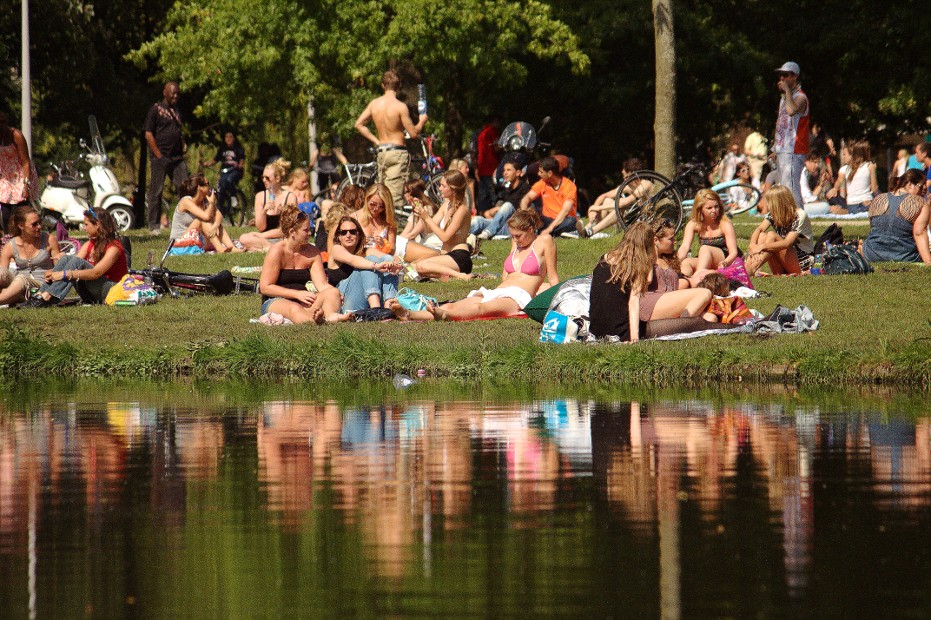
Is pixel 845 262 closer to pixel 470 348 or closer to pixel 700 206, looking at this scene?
pixel 700 206

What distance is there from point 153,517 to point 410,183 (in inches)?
545

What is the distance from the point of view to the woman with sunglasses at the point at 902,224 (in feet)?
60.5

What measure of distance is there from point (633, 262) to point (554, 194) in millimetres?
9834

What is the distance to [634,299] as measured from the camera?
13531 mm

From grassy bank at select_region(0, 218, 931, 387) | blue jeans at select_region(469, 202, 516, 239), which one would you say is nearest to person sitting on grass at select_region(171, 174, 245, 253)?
blue jeans at select_region(469, 202, 516, 239)

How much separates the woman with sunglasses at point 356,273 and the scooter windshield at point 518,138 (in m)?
11.3

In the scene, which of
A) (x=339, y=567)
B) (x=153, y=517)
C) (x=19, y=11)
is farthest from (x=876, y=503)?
(x=19, y=11)

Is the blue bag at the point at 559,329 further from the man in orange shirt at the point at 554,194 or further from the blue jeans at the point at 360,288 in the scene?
the man in orange shirt at the point at 554,194

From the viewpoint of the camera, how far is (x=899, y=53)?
3372 centimetres

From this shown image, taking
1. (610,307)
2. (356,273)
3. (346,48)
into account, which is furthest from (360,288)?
(346,48)

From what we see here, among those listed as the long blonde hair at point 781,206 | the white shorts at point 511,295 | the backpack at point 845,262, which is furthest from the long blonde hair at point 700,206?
the white shorts at point 511,295

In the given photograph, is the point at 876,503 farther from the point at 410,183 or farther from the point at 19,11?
the point at 19,11

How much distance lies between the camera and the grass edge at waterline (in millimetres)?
12078

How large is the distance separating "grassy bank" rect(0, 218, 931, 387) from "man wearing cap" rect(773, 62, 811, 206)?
12.4 ft
